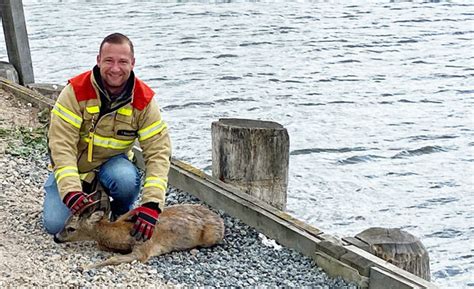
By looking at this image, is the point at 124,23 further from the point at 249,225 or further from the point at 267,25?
the point at 249,225

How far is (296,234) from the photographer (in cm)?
442

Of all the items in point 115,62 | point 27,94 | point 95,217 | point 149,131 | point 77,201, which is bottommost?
point 27,94

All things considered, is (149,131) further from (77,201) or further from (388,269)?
(388,269)

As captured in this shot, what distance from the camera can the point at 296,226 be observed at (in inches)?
177

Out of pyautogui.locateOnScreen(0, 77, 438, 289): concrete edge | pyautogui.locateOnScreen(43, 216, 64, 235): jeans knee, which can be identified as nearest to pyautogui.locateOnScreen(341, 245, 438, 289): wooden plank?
pyautogui.locateOnScreen(0, 77, 438, 289): concrete edge

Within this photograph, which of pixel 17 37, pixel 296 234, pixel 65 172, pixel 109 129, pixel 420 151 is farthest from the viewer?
pixel 420 151

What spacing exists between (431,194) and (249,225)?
272 cm

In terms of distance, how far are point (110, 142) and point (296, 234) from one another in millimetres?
1158

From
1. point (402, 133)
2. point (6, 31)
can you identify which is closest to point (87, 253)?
point (6, 31)

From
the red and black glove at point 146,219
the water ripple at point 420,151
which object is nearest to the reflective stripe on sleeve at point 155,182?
the red and black glove at point 146,219

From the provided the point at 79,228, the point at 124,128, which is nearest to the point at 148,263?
the point at 79,228

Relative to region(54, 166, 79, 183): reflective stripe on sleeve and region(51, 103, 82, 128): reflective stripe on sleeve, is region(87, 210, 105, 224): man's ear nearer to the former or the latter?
region(54, 166, 79, 183): reflective stripe on sleeve

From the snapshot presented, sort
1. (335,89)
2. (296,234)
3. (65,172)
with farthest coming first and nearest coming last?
(335,89)
(296,234)
(65,172)

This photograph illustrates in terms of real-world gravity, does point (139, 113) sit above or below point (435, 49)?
above
